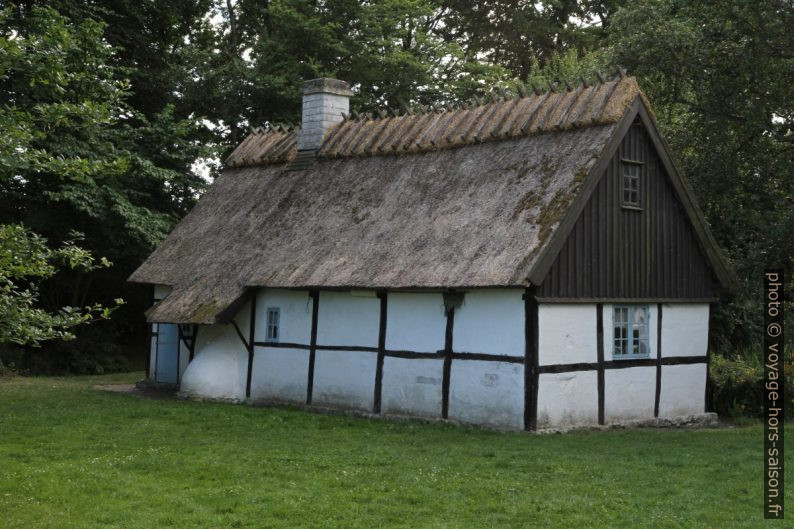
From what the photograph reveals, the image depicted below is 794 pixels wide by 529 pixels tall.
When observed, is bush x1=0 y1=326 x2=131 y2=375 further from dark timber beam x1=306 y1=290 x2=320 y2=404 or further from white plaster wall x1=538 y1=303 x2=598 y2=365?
white plaster wall x1=538 y1=303 x2=598 y2=365

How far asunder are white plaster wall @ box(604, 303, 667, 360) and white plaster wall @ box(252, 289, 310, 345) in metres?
Result: 5.64

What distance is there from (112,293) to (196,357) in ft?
39.0

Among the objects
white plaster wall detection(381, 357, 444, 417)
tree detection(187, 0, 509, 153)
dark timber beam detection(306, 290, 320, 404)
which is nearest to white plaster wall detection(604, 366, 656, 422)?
white plaster wall detection(381, 357, 444, 417)

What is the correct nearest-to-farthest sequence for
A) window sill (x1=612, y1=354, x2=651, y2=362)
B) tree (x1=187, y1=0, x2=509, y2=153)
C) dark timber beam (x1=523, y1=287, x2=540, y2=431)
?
dark timber beam (x1=523, y1=287, x2=540, y2=431) < window sill (x1=612, y1=354, x2=651, y2=362) < tree (x1=187, y1=0, x2=509, y2=153)

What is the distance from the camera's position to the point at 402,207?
19.2 metres

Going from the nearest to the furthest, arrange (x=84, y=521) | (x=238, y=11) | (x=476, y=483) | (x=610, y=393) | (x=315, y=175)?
(x=84, y=521)
(x=476, y=483)
(x=610, y=393)
(x=315, y=175)
(x=238, y=11)

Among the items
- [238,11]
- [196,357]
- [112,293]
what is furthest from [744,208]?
[238,11]

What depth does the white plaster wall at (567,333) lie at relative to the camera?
1586 cm

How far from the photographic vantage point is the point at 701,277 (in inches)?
749

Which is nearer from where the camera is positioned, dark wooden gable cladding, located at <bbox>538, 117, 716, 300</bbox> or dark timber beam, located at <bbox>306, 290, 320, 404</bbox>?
dark wooden gable cladding, located at <bbox>538, 117, 716, 300</bbox>

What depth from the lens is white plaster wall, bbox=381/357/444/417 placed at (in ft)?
55.6

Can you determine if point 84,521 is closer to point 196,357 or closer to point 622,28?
point 196,357

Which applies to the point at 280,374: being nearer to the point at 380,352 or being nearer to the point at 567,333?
the point at 380,352

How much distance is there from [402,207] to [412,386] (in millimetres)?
3699
